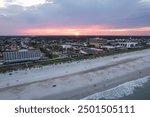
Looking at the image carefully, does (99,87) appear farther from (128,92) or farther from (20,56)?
(20,56)

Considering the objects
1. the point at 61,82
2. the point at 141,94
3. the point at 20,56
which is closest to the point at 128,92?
the point at 141,94

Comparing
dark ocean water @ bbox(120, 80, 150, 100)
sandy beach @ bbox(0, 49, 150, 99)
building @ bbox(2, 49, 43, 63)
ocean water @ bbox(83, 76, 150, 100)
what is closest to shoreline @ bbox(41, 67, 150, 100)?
sandy beach @ bbox(0, 49, 150, 99)

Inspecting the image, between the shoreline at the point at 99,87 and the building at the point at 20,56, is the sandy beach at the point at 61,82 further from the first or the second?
the building at the point at 20,56

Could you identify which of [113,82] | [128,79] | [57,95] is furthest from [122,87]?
[57,95]

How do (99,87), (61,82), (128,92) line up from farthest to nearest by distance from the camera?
(61,82) < (99,87) < (128,92)

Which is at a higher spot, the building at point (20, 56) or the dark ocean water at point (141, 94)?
the building at point (20, 56)

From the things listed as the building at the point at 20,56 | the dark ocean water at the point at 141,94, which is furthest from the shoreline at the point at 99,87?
the building at the point at 20,56
